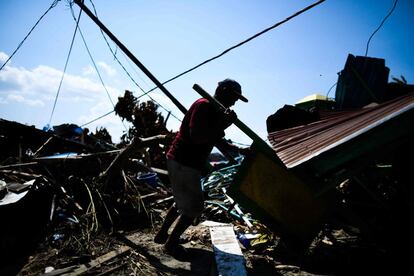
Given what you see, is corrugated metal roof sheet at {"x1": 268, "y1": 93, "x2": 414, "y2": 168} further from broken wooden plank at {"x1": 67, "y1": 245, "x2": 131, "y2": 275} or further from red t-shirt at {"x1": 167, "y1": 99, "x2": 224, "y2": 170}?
broken wooden plank at {"x1": 67, "y1": 245, "x2": 131, "y2": 275}

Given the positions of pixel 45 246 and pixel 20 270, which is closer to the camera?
pixel 20 270

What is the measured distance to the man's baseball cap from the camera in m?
3.09

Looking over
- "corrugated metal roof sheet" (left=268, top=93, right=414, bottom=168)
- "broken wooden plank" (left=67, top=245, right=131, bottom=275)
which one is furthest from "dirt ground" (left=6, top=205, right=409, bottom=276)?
"corrugated metal roof sheet" (left=268, top=93, right=414, bottom=168)

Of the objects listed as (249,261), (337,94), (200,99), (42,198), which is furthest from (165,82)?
(249,261)

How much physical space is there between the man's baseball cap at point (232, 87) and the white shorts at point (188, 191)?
3.73ft

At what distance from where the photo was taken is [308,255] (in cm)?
331

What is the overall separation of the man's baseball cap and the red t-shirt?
0.37 metres

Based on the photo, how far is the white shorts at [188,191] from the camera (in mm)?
2969

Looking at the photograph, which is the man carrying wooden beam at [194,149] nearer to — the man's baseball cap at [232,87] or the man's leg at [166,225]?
the man's baseball cap at [232,87]

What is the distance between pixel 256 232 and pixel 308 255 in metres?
0.85

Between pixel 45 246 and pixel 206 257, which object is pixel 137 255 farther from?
pixel 45 246

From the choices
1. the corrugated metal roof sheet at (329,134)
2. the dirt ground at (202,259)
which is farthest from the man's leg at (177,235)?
the corrugated metal roof sheet at (329,134)

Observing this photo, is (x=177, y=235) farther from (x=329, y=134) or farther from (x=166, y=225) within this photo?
(x=329, y=134)

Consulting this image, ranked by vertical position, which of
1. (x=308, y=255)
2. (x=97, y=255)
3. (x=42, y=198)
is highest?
(x=42, y=198)
